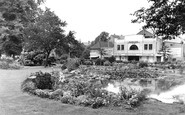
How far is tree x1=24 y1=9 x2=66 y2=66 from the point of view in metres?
27.8

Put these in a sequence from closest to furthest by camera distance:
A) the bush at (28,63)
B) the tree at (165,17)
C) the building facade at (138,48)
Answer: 1. the tree at (165,17)
2. the bush at (28,63)
3. the building facade at (138,48)

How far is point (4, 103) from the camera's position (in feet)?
24.2

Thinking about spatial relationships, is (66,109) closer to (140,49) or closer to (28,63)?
(28,63)

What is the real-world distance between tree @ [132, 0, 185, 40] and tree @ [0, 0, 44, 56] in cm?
3280

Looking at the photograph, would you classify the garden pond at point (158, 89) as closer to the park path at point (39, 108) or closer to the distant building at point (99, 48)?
the park path at point (39, 108)

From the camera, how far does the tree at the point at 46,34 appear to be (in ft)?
91.3

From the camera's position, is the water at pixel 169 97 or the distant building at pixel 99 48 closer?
the water at pixel 169 97

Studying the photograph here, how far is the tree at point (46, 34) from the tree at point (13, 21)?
8.54 m

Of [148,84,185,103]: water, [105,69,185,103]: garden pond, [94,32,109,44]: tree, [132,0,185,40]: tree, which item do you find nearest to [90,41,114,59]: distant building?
[94,32,109,44]: tree

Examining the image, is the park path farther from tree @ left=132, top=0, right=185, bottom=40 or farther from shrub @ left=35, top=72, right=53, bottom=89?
tree @ left=132, top=0, right=185, bottom=40

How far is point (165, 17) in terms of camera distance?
5.90 meters

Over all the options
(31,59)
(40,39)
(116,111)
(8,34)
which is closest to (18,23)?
(8,34)

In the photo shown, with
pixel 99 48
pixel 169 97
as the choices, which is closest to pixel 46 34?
pixel 169 97

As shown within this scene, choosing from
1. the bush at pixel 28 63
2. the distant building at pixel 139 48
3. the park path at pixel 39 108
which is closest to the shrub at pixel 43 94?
the park path at pixel 39 108
